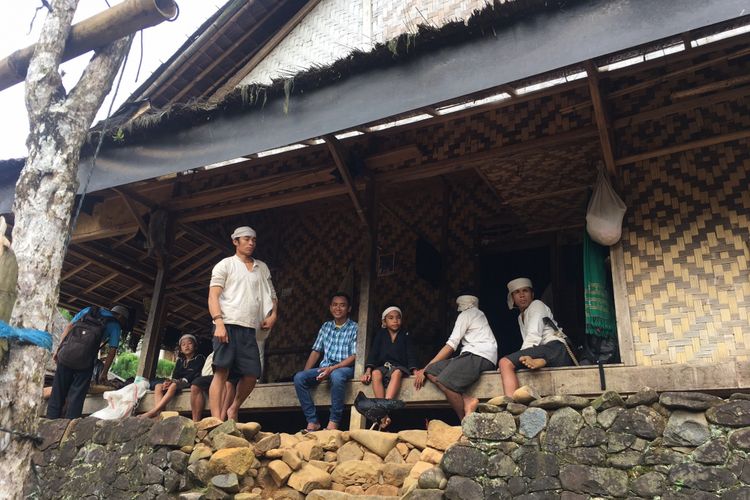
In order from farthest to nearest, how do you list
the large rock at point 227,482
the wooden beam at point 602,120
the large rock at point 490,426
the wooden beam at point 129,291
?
1. the wooden beam at point 129,291
2. the large rock at point 227,482
3. the wooden beam at point 602,120
4. the large rock at point 490,426

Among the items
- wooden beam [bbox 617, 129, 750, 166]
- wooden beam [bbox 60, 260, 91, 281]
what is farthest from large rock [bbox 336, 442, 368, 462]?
wooden beam [bbox 60, 260, 91, 281]

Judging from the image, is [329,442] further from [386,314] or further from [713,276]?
[713,276]

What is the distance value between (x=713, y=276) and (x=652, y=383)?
3.28 ft

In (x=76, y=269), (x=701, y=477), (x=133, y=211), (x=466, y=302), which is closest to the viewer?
(x=701, y=477)

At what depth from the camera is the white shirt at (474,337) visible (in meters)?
5.73

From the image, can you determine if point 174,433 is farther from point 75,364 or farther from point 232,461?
point 75,364

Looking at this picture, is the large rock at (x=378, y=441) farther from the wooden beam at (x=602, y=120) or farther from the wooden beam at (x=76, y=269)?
the wooden beam at (x=76, y=269)

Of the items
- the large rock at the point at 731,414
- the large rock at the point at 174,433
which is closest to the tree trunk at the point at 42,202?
the large rock at the point at 174,433

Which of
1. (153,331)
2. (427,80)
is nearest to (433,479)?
(427,80)

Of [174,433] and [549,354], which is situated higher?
[549,354]

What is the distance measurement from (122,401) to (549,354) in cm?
433

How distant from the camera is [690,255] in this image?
17.1 ft

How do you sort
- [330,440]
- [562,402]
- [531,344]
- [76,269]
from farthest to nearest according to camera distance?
1. [76,269]
2. [531,344]
3. [330,440]
4. [562,402]

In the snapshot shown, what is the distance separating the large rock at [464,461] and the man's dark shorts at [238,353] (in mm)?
2043
